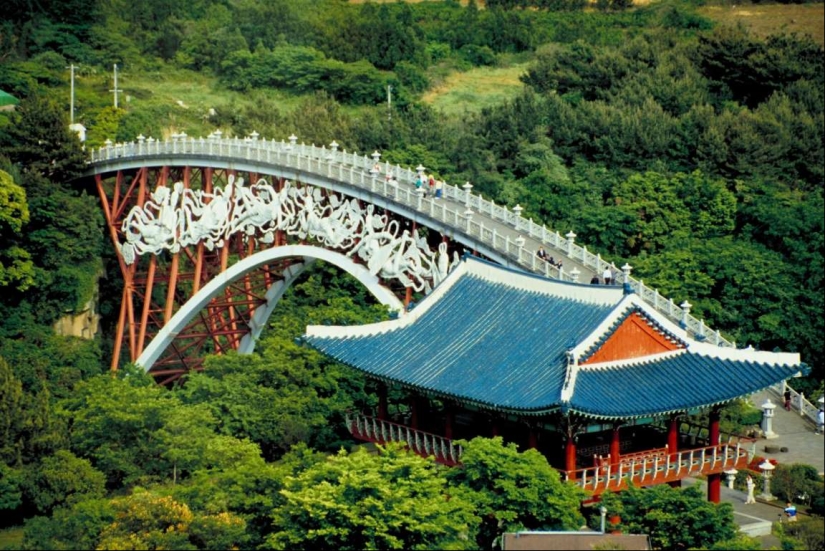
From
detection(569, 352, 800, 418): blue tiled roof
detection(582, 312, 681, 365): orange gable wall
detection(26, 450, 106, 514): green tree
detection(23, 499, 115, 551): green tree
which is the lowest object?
detection(23, 499, 115, 551): green tree

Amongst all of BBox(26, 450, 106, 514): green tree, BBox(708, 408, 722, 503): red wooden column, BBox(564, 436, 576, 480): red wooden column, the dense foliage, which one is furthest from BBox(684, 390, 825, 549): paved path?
BBox(26, 450, 106, 514): green tree

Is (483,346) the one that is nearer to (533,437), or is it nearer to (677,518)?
(533,437)

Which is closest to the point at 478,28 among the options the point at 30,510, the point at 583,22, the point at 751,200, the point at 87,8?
the point at 583,22

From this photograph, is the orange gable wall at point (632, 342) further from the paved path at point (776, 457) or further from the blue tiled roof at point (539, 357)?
the paved path at point (776, 457)

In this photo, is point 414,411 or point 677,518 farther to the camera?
point 414,411

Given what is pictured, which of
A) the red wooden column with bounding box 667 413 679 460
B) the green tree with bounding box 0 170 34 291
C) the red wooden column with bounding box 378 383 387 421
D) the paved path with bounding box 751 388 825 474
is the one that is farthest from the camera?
the green tree with bounding box 0 170 34 291

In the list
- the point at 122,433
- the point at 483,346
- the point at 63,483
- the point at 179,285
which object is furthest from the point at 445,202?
the point at 179,285

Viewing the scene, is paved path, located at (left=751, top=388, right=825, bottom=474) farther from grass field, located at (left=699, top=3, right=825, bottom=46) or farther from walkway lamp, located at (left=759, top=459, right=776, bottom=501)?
grass field, located at (left=699, top=3, right=825, bottom=46)
